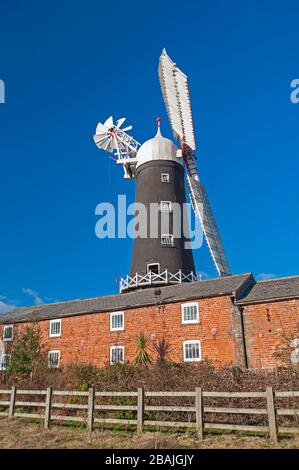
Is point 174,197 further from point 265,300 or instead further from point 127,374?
point 127,374

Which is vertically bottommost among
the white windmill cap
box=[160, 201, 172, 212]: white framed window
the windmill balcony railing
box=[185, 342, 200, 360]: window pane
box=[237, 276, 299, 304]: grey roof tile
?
box=[185, 342, 200, 360]: window pane

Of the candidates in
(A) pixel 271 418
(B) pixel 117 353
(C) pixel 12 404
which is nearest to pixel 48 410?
(C) pixel 12 404

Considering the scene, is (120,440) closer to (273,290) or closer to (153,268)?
(273,290)

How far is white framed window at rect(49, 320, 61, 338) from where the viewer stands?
29141 millimetres

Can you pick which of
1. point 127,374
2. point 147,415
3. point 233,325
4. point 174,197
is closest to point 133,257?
point 174,197

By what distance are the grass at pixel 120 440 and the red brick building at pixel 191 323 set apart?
10.8 metres

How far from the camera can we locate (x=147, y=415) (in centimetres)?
1263

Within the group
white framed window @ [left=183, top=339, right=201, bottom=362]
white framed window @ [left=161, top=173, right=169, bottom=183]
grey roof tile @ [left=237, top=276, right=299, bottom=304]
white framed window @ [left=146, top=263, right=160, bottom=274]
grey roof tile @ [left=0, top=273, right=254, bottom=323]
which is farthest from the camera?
white framed window @ [left=161, top=173, right=169, bottom=183]

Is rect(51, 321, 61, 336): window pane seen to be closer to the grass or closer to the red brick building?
the red brick building

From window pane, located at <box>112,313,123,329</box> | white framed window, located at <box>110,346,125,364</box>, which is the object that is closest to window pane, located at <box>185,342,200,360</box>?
white framed window, located at <box>110,346,125,364</box>

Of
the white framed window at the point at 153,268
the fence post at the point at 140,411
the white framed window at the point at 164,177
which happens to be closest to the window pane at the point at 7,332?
the white framed window at the point at 153,268

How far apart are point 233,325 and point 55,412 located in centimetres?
1115

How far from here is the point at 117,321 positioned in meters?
26.5
